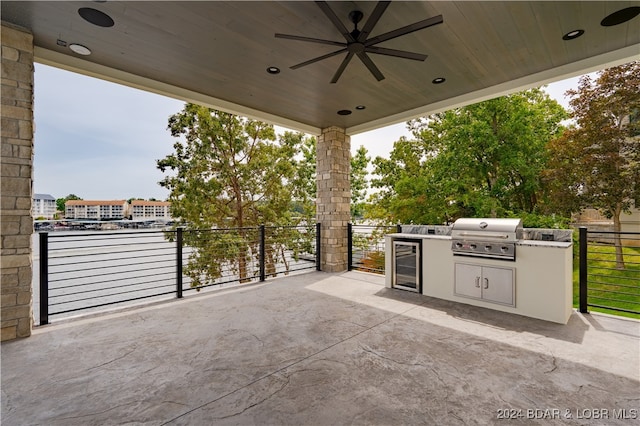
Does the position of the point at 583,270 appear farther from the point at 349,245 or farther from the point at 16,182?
the point at 16,182

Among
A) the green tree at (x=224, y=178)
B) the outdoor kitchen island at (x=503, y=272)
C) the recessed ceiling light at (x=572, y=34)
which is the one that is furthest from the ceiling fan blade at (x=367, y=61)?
the green tree at (x=224, y=178)

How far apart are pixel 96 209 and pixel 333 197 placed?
19.1ft

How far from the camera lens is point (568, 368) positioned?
2.08 m

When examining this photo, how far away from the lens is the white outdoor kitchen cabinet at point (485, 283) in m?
3.23

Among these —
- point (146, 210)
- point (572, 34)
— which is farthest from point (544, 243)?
point (146, 210)

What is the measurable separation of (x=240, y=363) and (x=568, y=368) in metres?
2.45

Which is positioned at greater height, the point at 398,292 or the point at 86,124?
the point at 86,124

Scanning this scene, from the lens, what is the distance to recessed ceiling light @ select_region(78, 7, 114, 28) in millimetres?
2398

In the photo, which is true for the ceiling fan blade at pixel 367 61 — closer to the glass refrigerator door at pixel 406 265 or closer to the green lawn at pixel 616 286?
the glass refrigerator door at pixel 406 265

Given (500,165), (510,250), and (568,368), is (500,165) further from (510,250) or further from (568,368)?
(568,368)

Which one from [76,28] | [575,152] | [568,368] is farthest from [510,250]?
[575,152]

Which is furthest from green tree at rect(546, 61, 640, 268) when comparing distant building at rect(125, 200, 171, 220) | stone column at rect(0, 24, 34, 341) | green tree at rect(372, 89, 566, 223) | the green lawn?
distant building at rect(125, 200, 171, 220)

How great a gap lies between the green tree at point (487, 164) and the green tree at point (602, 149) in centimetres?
79

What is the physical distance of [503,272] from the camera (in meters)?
3.26
